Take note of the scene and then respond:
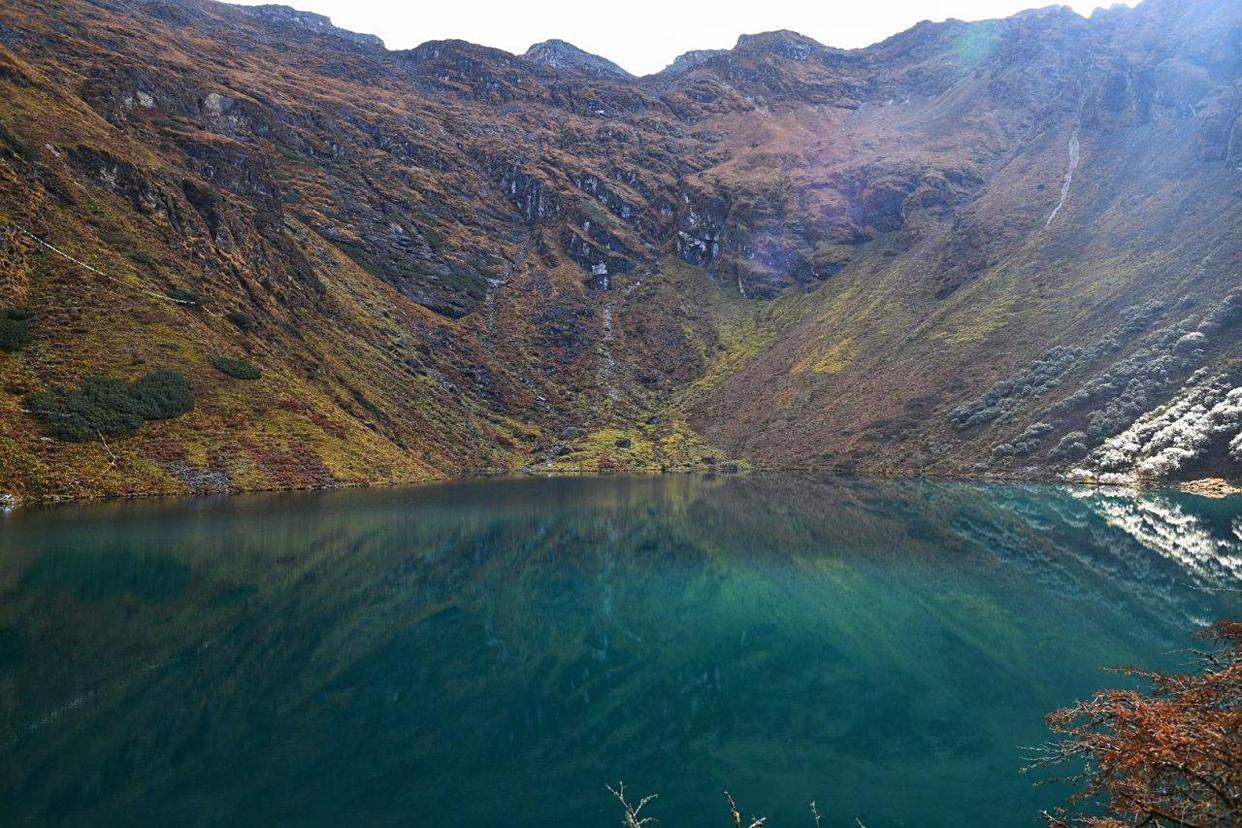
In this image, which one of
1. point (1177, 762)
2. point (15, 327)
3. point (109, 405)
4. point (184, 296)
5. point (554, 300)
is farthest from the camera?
point (554, 300)

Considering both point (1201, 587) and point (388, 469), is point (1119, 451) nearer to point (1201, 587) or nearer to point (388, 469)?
point (1201, 587)

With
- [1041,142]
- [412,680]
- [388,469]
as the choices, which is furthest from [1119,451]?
[1041,142]

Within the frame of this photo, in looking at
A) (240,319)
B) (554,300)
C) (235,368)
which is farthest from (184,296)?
(554,300)

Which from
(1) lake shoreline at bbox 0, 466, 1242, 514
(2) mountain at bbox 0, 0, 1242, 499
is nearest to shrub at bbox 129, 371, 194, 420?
(2) mountain at bbox 0, 0, 1242, 499

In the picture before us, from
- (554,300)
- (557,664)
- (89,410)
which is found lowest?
(89,410)

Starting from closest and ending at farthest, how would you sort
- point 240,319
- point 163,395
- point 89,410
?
point 89,410
point 163,395
point 240,319

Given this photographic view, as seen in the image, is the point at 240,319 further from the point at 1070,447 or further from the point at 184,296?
the point at 1070,447
